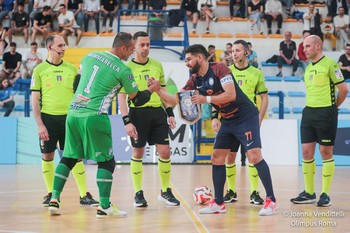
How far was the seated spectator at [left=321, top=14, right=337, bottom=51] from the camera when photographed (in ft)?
88.0

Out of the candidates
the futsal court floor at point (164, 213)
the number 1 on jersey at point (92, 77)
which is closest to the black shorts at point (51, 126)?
the futsal court floor at point (164, 213)

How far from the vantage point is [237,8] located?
27422 millimetres

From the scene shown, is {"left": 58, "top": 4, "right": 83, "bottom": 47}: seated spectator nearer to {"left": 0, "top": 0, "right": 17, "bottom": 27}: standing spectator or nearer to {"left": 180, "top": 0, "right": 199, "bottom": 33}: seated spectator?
{"left": 0, "top": 0, "right": 17, "bottom": 27}: standing spectator

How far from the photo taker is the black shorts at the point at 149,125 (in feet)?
35.8

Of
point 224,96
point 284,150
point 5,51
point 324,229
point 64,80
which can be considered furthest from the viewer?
point 5,51

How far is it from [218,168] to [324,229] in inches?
80.0

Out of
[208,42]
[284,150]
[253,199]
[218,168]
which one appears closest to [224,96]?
[218,168]

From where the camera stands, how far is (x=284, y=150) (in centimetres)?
2036

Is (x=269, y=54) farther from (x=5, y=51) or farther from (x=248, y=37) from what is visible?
(x=5, y=51)

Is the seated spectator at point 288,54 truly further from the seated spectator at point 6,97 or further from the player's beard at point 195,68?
the player's beard at point 195,68

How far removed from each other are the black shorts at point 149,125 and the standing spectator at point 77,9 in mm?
15847

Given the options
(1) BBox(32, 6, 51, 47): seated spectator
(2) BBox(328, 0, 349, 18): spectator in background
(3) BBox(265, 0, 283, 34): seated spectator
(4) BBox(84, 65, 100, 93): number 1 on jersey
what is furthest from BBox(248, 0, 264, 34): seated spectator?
(4) BBox(84, 65, 100, 93): number 1 on jersey

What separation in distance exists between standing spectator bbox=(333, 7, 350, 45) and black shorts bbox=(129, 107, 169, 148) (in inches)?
669

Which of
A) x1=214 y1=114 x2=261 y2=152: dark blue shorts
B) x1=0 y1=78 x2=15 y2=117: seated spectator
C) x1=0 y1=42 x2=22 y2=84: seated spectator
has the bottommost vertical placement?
x1=0 y1=78 x2=15 y2=117: seated spectator
